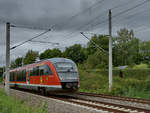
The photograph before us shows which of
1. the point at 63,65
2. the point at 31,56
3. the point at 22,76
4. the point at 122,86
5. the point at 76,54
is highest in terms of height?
the point at 76,54

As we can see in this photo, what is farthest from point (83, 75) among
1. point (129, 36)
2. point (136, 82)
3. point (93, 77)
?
point (129, 36)

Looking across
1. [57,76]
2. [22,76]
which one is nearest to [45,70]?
[57,76]

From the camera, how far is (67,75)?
15594mm

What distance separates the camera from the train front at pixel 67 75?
15227mm

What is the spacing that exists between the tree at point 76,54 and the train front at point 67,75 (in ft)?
210

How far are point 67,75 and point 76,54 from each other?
6670cm

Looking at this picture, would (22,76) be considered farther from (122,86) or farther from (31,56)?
(31,56)

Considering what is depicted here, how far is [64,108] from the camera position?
1082cm

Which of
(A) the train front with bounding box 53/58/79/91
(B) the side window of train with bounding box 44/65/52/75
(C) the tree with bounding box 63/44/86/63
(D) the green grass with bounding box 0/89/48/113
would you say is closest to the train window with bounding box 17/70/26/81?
(B) the side window of train with bounding box 44/65/52/75

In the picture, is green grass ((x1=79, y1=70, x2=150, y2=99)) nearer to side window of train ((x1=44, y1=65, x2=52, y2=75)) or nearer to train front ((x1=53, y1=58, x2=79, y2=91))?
train front ((x1=53, y1=58, x2=79, y2=91))

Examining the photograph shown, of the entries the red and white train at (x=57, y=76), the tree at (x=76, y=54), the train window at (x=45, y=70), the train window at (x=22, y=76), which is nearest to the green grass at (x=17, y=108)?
the red and white train at (x=57, y=76)

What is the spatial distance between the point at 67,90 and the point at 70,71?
1461mm

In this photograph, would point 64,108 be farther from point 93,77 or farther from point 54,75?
point 93,77

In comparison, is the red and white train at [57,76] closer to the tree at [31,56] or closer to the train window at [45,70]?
the train window at [45,70]
